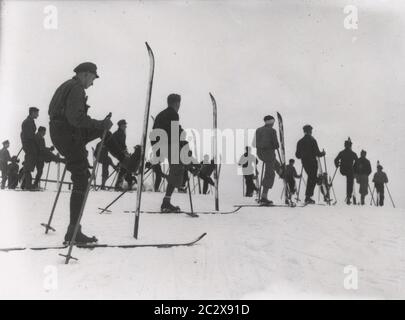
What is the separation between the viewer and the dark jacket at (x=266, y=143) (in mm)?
8844

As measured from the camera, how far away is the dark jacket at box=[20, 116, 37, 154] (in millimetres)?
9398

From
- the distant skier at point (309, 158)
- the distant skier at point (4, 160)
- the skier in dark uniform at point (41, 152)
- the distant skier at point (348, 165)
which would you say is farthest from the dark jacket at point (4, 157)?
the distant skier at point (348, 165)

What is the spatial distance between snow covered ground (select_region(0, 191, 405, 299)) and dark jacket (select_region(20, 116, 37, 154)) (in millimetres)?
3633

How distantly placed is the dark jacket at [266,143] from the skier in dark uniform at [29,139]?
17.0ft

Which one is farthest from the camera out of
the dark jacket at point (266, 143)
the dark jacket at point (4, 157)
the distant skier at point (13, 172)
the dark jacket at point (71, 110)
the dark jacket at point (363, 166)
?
the dark jacket at point (363, 166)

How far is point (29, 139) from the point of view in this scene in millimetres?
9492

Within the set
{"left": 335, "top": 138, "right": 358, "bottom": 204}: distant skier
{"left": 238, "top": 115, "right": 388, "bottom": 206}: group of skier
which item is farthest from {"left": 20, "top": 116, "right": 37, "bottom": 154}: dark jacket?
{"left": 335, "top": 138, "right": 358, "bottom": 204}: distant skier

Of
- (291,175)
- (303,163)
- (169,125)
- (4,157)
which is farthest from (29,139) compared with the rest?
(291,175)

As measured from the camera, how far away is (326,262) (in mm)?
4207

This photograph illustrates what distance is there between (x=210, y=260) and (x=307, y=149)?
623cm

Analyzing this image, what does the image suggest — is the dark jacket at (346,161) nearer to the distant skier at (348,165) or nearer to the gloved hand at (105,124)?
the distant skier at (348,165)

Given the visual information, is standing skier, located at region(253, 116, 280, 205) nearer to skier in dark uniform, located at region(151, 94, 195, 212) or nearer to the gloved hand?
skier in dark uniform, located at region(151, 94, 195, 212)
